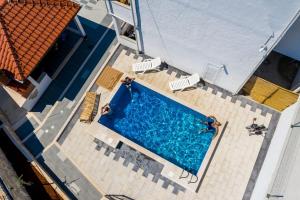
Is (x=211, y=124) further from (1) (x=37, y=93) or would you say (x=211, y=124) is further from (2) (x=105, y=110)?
(1) (x=37, y=93)

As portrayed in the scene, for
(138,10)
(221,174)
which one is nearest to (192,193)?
(221,174)

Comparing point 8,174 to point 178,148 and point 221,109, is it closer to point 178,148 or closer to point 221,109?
point 178,148

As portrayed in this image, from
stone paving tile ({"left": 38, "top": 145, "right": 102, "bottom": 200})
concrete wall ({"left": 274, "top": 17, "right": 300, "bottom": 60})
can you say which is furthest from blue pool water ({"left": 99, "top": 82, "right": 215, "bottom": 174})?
concrete wall ({"left": 274, "top": 17, "right": 300, "bottom": 60})

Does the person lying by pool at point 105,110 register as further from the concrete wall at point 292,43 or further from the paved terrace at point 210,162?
the concrete wall at point 292,43

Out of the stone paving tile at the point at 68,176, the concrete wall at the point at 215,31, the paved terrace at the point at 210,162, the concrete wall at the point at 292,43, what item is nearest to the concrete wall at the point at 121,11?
the concrete wall at the point at 215,31

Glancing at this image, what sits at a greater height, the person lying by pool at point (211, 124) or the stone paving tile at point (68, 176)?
the person lying by pool at point (211, 124)
